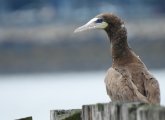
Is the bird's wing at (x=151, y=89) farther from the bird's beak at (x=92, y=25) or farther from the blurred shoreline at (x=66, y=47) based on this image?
the blurred shoreline at (x=66, y=47)

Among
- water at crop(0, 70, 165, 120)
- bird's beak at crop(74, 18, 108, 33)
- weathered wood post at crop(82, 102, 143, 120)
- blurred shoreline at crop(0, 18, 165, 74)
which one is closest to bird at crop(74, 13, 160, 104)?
bird's beak at crop(74, 18, 108, 33)

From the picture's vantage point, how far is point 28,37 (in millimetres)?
15531

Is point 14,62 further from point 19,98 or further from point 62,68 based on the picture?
point 19,98

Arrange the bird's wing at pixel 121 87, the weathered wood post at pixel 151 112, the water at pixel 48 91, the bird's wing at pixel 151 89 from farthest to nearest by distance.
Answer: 1. the water at pixel 48 91
2. the bird's wing at pixel 151 89
3. the bird's wing at pixel 121 87
4. the weathered wood post at pixel 151 112

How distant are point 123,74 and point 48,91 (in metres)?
9.50

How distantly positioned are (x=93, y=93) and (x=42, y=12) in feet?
9.11

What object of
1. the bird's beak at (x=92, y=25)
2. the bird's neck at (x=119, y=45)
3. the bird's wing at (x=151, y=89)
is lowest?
the bird's wing at (x=151, y=89)

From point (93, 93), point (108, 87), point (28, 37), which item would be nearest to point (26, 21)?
point (28, 37)

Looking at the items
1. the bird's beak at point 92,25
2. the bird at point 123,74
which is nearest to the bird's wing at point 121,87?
the bird at point 123,74

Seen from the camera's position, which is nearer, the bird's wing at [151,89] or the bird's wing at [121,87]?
the bird's wing at [121,87]

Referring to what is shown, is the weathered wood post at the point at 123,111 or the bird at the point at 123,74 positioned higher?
the bird at the point at 123,74

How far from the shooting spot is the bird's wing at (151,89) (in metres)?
4.65

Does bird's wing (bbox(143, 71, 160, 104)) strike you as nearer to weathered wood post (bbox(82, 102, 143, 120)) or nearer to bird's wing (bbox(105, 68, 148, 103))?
bird's wing (bbox(105, 68, 148, 103))

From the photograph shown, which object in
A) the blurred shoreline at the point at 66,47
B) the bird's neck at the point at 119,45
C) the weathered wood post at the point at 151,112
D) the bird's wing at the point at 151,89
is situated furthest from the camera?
the blurred shoreline at the point at 66,47
